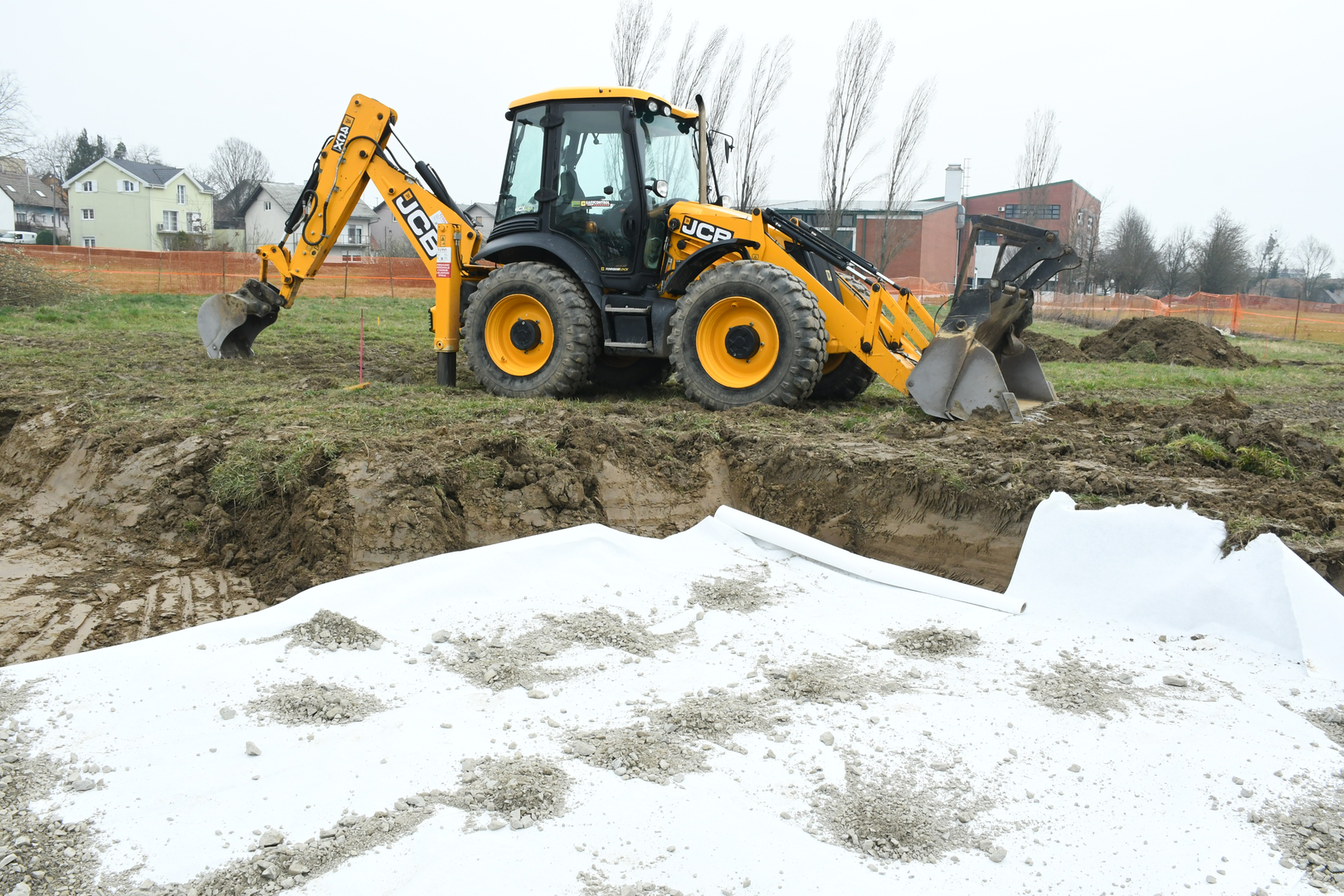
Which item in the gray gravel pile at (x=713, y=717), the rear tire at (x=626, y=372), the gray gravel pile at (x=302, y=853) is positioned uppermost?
the rear tire at (x=626, y=372)

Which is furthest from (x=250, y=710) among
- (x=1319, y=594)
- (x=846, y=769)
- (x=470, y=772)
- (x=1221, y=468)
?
(x=1221, y=468)

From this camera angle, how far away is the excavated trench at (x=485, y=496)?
4.75 meters

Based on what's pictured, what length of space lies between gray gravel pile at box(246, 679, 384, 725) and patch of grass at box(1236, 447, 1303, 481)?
5437 mm

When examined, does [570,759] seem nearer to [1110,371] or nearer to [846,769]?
[846,769]

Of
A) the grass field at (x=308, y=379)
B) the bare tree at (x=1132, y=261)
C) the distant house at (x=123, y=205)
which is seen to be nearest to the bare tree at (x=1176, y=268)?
the bare tree at (x=1132, y=261)

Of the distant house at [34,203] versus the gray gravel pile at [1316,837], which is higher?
the distant house at [34,203]

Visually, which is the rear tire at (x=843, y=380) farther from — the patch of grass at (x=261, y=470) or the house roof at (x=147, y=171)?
the house roof at (x=147, y=171)

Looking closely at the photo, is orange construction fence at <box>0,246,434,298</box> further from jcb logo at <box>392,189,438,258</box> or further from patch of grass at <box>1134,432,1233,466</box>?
patch of grass at <box>1134,432,1233,466</box>

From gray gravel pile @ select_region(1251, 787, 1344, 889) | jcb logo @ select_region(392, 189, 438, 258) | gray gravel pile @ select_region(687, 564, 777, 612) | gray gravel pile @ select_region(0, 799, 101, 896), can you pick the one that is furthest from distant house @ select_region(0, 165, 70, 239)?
gray gravel pile @ select_region(1251, 787, 1344, 889)

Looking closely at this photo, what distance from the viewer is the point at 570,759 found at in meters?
3.05

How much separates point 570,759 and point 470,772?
327 millimetres

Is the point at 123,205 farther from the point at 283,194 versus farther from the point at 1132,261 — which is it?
the point at 1132,261

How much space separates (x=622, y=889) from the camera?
2.46 meters

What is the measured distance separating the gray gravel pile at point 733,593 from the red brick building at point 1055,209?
100 feet
